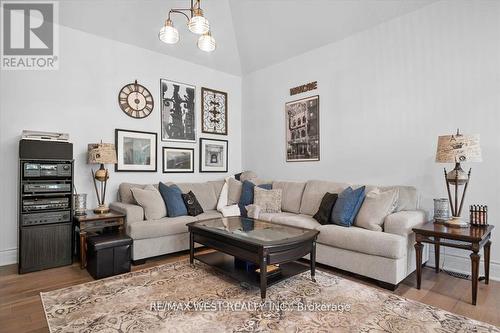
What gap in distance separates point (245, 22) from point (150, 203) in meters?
3.32

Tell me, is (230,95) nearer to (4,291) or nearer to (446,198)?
(446,198)

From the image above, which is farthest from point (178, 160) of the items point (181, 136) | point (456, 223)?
point (456, 223)

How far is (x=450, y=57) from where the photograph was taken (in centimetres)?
320

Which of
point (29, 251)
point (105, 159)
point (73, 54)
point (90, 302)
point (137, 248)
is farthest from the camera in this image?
point (73, 54)

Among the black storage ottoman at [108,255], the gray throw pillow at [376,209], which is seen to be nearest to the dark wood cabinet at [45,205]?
the black storage ottoman at [108,255]

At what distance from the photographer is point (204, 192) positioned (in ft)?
14.9

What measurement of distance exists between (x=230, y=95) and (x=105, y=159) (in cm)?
291

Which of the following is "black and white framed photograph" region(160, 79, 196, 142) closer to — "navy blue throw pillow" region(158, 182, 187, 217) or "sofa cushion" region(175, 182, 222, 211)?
"sofa cushion" region(175, 182, 222, 211)

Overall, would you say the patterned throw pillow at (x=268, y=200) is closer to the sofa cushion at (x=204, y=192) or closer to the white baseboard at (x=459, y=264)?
the sofa cushion at (x=204, y=192)

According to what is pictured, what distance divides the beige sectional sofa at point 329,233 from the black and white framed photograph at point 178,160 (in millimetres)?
497

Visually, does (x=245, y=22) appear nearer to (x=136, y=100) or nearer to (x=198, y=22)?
(x=136, y=100)

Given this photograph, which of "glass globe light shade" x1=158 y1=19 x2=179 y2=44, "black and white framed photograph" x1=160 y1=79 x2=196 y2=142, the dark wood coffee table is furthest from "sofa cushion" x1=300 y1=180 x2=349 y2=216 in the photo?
"glass globe light shade" x1=158 y1=19 x2=179 y2=44

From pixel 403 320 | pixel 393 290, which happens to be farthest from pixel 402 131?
pixel 403 320

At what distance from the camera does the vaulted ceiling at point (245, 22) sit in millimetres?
3680
